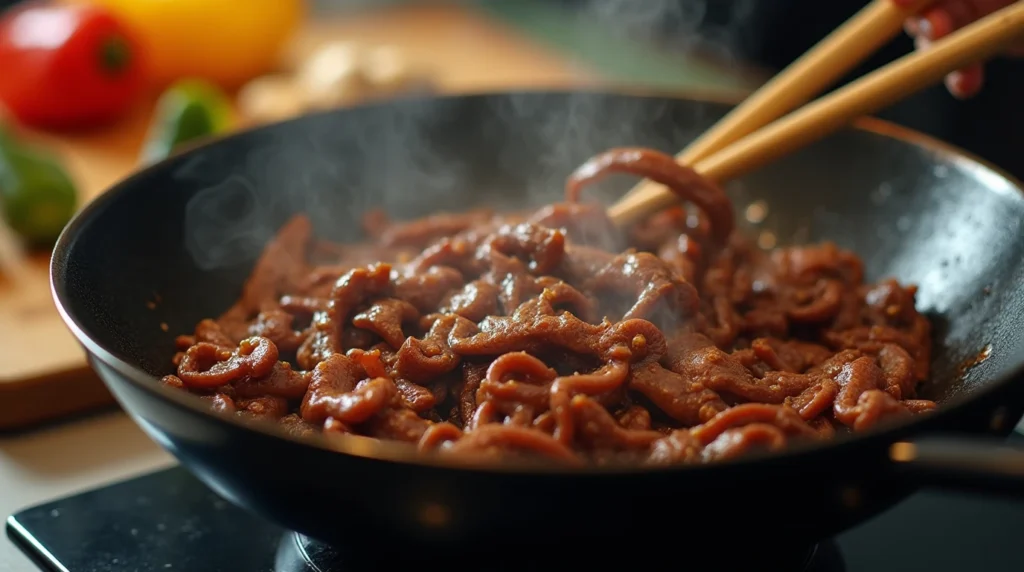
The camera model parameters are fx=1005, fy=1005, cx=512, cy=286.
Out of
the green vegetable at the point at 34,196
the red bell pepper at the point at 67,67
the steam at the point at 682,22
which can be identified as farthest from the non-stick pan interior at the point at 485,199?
the red bell pepper at the point at 67,67

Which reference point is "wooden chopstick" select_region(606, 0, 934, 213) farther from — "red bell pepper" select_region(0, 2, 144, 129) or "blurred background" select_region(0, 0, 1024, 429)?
"red bell pepper" select_region(0, 2, 144, 129)

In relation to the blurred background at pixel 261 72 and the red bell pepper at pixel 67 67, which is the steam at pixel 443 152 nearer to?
the blurred background at pixel 261 72

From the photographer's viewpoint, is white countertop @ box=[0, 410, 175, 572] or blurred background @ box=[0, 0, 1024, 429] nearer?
white countertop @ box=[0, 410, 175, 572]

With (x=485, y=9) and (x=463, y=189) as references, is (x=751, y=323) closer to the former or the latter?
(x=463, y=189)

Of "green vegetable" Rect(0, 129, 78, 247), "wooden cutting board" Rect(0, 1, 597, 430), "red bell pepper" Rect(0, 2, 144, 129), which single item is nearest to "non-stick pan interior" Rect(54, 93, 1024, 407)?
"wooden cutting board" Rect(0, 1, 597, 430)

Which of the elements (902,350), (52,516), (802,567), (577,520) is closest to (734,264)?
(902,350)

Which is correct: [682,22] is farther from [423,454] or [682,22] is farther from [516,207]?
[423,454]

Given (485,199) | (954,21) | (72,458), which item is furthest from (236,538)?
(954,21)
